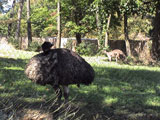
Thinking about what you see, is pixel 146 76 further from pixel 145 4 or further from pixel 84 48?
pixel 84 48

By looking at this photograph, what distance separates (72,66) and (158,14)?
43.6 feet

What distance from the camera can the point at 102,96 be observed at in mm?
6512

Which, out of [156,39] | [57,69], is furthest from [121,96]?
[156,39]

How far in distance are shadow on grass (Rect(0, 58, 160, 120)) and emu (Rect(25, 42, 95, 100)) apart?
0.43 metres

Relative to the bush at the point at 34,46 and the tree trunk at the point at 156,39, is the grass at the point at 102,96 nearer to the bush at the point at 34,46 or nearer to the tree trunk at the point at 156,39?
the tree trunk at the point at 156,39

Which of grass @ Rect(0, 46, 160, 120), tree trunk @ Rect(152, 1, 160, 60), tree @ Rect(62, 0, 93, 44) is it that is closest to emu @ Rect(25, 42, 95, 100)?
grass @ Rect(0, 46, 160, 120)

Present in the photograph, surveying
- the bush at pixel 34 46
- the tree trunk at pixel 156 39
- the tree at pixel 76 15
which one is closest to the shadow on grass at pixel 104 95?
the tree trunk at pixel 156 39

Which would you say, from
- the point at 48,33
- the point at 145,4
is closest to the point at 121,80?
the point at 145,4

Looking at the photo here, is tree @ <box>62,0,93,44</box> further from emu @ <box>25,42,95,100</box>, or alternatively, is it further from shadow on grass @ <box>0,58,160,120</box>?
emu @ <box>25,42,95,100</box>

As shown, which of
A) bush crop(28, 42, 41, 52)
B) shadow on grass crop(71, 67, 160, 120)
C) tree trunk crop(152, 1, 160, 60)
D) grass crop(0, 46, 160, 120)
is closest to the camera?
grass crop(0, 46, 160, 120)

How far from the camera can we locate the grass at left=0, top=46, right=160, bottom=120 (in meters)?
5.09

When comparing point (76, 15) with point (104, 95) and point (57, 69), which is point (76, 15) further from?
point (57, 69)

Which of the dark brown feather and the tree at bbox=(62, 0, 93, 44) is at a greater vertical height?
the tree at bbox=(62, 0, 93, 44)

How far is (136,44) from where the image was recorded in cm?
2484
